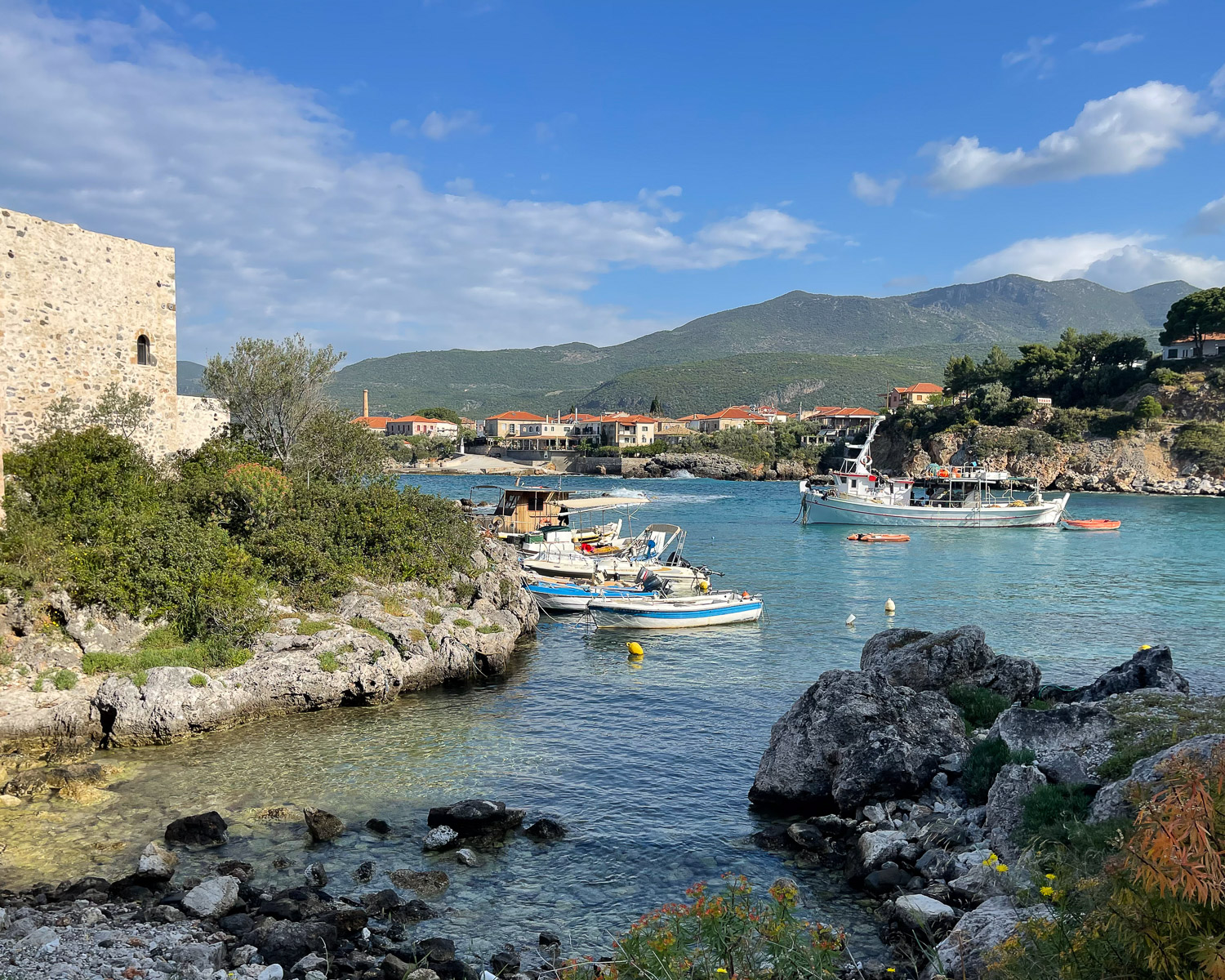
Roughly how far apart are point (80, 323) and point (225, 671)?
10.1 metres

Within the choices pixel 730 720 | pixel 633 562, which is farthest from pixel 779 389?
pixel 730 720

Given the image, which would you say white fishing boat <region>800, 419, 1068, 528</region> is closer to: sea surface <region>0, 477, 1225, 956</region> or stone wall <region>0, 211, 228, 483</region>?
sea surface <region>0, 477, 1225, 956</region>

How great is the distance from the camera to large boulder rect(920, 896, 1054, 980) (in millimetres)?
5855

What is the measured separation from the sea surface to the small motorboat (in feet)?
84.3

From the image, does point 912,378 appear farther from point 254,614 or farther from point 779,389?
point 254,614

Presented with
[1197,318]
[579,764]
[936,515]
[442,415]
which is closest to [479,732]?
[579,764]

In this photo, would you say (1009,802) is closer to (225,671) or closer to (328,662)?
(328,662)

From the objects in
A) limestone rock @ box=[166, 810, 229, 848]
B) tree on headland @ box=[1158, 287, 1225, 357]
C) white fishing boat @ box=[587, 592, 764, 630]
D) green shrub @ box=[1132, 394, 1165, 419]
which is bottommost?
limestone rock @ box=[166, 810, 229, 848]

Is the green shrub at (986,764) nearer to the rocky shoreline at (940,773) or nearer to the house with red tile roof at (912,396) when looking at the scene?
the rocky shoreline at (940,773)

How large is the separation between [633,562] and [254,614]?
15.9 metres

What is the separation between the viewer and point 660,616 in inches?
926

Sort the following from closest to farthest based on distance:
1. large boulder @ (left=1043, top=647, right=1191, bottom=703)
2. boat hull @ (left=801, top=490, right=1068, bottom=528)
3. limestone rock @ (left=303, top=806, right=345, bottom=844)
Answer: limestone rock @ (left=303, top=806, right=345, bottom=844) → large boulder @ (left=1043, top=647, right=1191, bottom=703) → boat hull @ (left=801, top=490, right=1068, bottom=528)

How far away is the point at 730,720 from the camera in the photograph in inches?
617

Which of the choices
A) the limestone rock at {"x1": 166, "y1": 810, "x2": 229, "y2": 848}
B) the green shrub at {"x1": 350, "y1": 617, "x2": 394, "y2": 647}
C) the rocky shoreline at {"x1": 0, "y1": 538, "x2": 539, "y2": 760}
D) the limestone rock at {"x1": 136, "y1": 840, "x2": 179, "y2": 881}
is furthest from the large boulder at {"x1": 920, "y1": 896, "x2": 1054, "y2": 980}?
the green shrub at {"x1": 350, "y1": 617, "x2": 394, "y2": 647}
